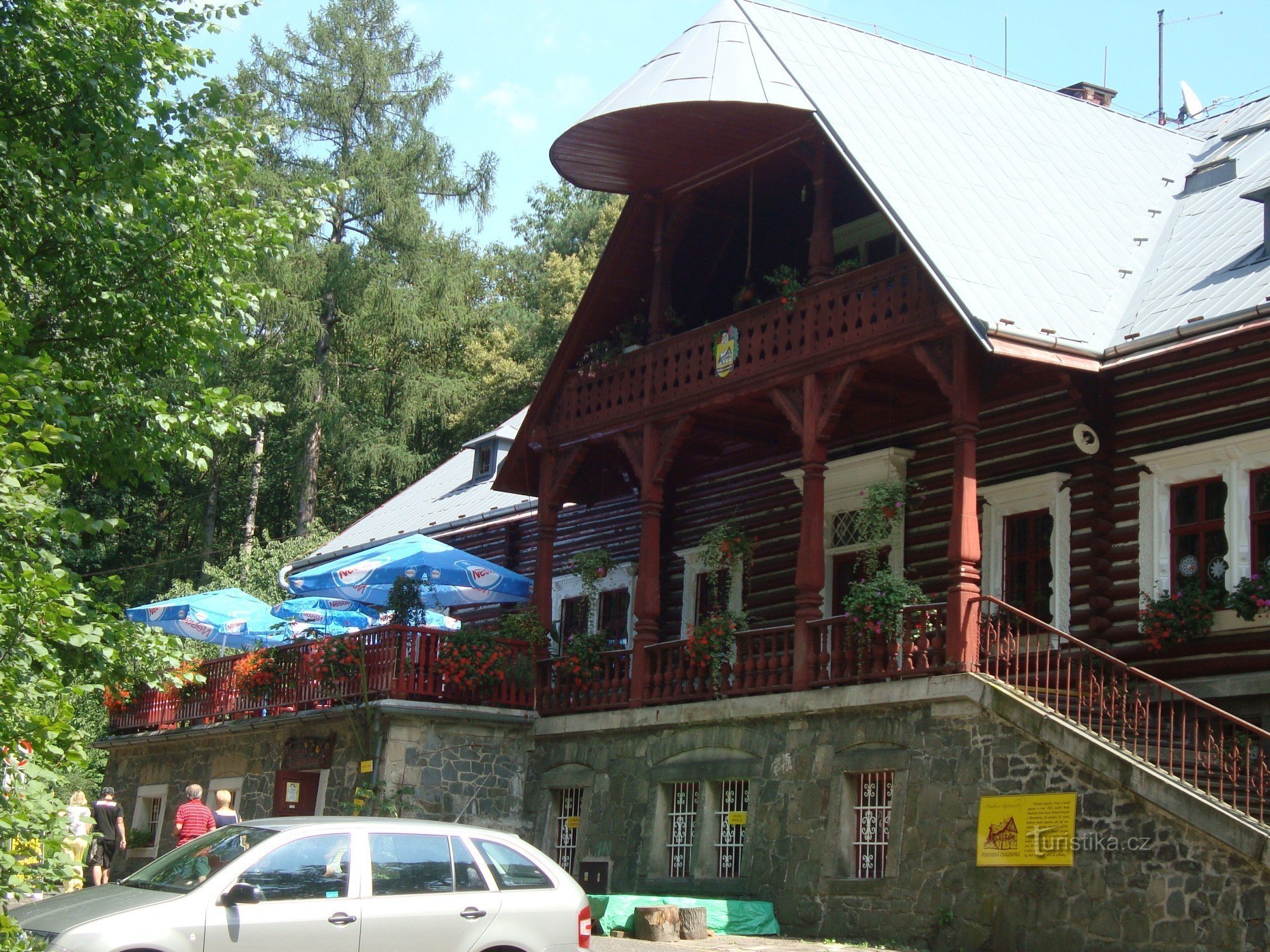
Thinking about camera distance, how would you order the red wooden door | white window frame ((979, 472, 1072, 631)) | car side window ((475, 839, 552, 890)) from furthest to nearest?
the red wooden door, white window frame ((979, 472, 1072, 631)), car side window ((475, 839, 552, 890))

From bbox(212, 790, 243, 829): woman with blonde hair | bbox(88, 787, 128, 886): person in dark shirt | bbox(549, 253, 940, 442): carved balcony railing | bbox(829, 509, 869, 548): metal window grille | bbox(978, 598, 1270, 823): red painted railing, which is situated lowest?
bbox(88, 787, 128, 886): person in dark shirt

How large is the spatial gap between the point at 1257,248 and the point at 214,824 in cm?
1349

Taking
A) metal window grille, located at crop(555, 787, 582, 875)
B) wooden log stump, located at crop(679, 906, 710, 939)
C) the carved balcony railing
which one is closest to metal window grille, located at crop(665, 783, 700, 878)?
metal window grille, located at crop(555, 787, 582, 875)

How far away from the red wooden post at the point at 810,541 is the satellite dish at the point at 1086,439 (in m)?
2.83

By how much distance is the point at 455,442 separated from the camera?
48.2 meters

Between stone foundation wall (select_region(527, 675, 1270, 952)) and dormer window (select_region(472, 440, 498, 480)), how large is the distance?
11773 mm

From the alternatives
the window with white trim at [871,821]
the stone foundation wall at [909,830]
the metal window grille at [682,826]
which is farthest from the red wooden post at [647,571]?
the window with white trim at [871,821]

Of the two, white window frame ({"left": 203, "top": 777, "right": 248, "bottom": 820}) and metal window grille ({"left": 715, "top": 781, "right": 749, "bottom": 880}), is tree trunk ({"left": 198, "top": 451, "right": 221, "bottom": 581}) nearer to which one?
white window frame ({"left": 203, "top": 777, "right": 248, "bottom": 820})

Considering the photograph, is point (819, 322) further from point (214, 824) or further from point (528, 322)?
point (528, 322)

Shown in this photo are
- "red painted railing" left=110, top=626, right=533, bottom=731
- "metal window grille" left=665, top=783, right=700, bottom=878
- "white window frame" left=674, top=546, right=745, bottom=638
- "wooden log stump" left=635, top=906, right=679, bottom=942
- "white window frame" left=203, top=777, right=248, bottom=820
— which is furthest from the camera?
"white window frame" left=203, top=777, right=248, bottom=820

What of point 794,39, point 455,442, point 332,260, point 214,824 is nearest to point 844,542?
point 794,39

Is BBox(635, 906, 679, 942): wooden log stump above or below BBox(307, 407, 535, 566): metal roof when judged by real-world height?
below

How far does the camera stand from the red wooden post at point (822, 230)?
1855 cm

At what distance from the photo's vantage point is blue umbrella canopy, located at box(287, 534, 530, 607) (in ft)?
69.7
